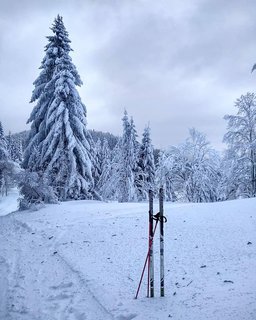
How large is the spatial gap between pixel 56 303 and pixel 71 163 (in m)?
15.7

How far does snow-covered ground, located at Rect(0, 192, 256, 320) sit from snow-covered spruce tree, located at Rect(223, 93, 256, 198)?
43.2 feet

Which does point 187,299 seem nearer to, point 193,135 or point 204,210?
point 204,210

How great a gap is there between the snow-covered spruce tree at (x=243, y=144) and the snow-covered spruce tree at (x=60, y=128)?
12382mm

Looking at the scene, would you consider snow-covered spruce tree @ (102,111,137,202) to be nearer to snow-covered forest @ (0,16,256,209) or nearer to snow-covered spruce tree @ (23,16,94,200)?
snow-covered forest @ (0,16,256,209)

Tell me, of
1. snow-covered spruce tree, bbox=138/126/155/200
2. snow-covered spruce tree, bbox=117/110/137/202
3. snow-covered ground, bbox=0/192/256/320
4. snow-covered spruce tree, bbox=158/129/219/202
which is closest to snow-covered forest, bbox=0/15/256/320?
snow-covered ground, bbox=0/192/256/320

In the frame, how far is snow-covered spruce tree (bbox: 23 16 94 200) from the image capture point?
829 inches

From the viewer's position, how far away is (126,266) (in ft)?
24.9

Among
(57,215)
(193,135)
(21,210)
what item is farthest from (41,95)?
(193,135)

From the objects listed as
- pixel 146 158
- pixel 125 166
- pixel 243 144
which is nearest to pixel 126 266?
pixel 243 144

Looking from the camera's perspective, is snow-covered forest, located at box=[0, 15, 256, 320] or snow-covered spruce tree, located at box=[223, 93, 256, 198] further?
snow-covered spruce tree, located at box=[223, 93, 256, 198]

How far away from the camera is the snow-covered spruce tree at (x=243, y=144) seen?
2367 centimetres

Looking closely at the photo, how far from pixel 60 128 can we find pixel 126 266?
15385 millimetres

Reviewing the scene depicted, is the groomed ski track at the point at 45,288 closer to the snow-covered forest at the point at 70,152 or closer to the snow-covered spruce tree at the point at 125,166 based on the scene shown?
the snow-covered forest at the point at 70,152

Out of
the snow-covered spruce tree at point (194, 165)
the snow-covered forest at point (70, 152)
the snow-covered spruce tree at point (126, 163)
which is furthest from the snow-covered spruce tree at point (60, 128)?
the snow-covered spruce tree at point (194, 165)
